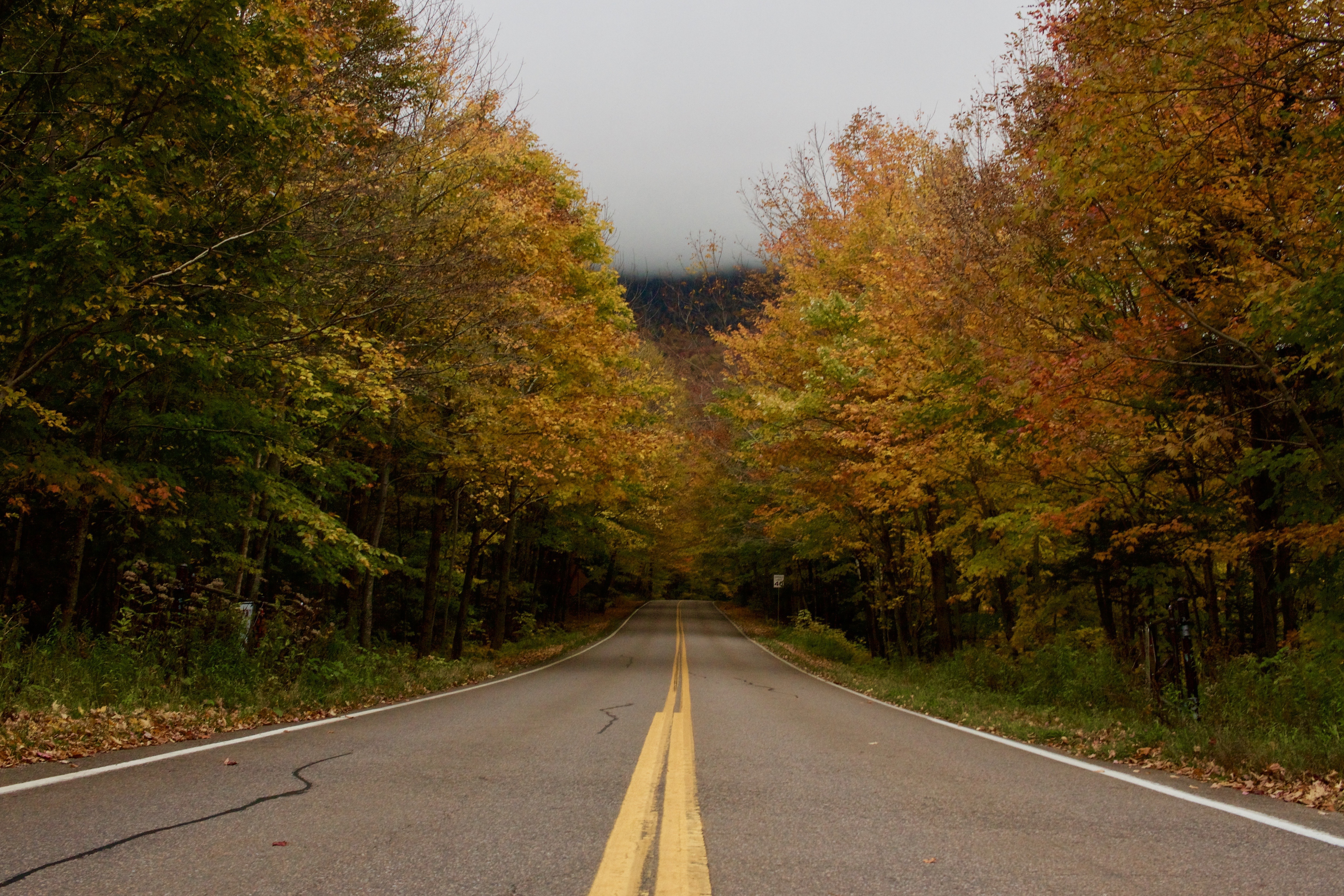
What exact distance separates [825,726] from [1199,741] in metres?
3.70

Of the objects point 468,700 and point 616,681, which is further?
point 616,681

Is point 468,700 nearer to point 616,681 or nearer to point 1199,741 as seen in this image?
point 616,681

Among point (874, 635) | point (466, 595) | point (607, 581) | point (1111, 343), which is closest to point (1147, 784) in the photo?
point (1111, 343)

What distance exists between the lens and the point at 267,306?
10047 millimetres

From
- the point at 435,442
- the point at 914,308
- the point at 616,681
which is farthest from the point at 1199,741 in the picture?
the point at 435,442

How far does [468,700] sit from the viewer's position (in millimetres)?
10930

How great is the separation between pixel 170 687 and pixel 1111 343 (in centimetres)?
1107

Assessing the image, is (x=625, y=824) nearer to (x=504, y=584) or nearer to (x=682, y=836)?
(x=682, y=836)

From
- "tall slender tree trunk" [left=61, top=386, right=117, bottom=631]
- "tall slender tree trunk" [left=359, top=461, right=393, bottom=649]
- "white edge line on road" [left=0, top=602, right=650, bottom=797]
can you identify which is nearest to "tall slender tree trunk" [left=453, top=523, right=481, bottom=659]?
"tall slender tree trunk" [left=359, top=461, right=393, bottom=649]

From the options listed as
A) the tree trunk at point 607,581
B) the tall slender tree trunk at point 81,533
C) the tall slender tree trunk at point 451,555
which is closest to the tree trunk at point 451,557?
the tall slender tree trunk at point 451,555

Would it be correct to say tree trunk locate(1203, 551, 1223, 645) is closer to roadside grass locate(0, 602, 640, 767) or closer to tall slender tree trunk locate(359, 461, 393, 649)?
roadside grass locate(0, 602, 640, 767)

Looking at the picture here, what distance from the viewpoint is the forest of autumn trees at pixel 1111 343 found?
688 centimetres

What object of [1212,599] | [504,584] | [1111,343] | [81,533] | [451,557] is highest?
[1111,343]

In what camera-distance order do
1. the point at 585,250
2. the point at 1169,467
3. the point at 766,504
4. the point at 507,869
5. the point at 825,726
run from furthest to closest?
the point at 766,504 → the point at 585,250 → the point at 1169,467 → the point at 825,726 → the point at 507,869
